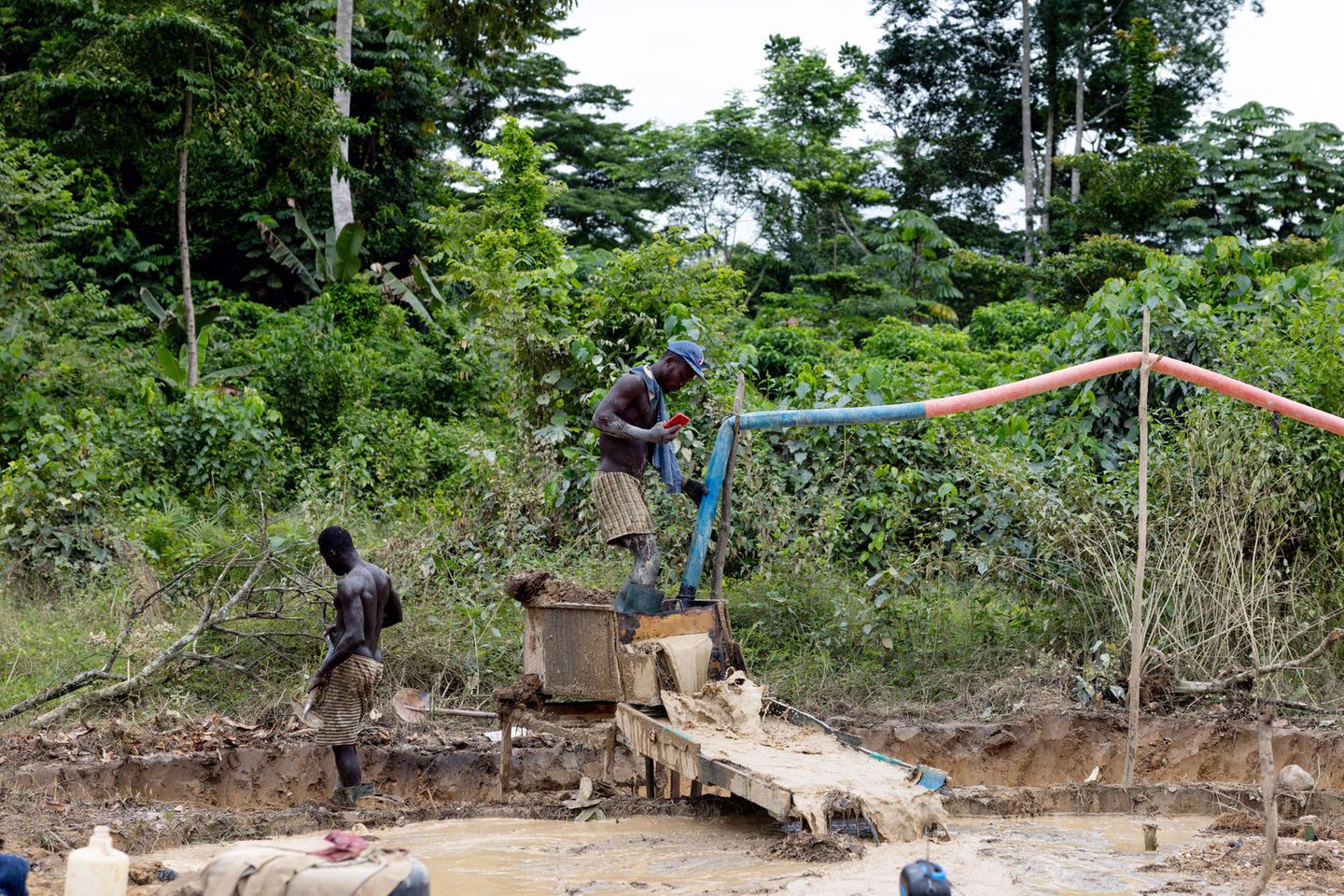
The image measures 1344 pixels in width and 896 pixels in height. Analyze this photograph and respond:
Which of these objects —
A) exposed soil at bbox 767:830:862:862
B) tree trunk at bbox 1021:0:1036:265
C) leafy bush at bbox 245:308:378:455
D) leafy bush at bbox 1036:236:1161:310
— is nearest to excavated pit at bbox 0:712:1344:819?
exposed soil at bbox 767:830:862:862

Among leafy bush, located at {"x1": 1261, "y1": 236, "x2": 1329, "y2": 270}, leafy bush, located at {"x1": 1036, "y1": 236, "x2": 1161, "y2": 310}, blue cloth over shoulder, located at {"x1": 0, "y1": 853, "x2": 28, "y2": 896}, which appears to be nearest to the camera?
blue cloth over shoulder, located at {"x1": 0, "y1": 853, "x2": 28, "y2": 896}

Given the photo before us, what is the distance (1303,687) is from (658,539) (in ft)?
15.4

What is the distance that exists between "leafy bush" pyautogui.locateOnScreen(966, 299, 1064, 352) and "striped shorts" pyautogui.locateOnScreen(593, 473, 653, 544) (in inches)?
547

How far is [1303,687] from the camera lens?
8461mm

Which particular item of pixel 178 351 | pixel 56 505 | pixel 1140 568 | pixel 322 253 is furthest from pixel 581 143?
pixel 1140 568

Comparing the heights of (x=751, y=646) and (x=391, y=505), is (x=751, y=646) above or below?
below

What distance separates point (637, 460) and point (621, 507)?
0.29 metres

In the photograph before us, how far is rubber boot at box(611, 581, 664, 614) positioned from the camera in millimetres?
6840

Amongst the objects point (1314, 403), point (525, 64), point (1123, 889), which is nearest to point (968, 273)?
point (525, 64)

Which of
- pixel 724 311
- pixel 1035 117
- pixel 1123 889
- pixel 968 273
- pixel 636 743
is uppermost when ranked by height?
pixel 1035 117

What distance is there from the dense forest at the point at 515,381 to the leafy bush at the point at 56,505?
0.04 m

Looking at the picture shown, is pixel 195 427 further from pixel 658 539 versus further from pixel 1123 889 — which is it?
pixel 1123 889

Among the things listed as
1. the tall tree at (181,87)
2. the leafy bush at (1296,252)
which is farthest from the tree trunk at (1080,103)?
the tall tree at (181,87)

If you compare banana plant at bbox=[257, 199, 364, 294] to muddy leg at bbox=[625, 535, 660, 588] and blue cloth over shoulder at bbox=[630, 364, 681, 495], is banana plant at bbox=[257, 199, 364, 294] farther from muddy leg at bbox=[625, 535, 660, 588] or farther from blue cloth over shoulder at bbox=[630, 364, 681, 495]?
muddy leg at bbox=[625, 535, 660, 588]
